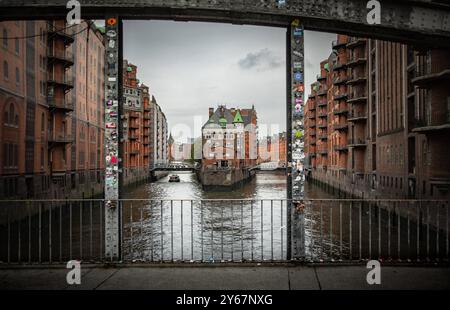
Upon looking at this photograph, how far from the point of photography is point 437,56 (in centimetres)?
2139

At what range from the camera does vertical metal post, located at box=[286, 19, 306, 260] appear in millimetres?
7965

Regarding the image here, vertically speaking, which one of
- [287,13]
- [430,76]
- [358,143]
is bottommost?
[358,143]

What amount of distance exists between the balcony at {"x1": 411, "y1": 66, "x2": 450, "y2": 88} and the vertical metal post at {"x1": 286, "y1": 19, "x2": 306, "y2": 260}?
1541 centimetres

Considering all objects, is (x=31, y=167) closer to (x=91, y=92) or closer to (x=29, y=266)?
(x=91, y=92)

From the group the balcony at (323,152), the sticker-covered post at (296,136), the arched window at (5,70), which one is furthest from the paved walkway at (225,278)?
the balcony at (323,152)

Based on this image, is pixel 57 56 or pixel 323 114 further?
pixel 323 114

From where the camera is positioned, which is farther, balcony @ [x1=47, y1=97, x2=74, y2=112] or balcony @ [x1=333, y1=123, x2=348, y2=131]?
balcony @ [x1=333, y1=123, x2=348, y2=131]

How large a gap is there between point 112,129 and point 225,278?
381 centimetres

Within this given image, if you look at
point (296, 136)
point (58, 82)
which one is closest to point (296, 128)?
point (296, 136)

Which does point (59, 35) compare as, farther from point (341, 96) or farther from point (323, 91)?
point (323, 91)

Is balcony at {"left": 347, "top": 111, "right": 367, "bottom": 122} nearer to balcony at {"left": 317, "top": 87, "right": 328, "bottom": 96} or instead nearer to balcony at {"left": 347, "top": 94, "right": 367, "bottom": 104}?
balcony at {"left": 347, "top": 94, "right": 367, "bottom": 104}

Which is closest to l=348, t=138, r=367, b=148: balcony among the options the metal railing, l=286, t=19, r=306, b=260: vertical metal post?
the metal railing

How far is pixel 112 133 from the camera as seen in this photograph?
7953 millimetres
